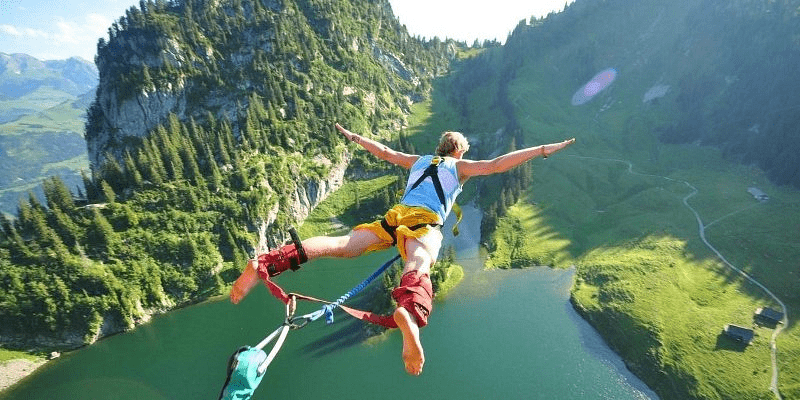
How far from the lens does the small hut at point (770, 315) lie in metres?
56.8

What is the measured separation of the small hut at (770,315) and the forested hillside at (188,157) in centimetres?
8873

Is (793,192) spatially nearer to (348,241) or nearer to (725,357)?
(725,357)

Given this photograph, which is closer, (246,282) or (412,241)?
(246,282)

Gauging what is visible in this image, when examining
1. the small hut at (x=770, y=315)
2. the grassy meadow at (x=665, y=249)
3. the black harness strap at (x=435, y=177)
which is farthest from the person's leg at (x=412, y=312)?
the small hut at (x=770, y=315)

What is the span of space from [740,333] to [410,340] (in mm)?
67466

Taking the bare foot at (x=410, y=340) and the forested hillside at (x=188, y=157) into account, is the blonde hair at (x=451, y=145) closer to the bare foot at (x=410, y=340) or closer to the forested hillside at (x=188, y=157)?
the bare foot at (x=410, y=340)

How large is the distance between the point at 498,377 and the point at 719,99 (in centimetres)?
15149

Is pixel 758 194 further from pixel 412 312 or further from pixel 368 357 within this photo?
pixel 412 312

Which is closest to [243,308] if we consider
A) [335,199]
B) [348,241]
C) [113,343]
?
[113,343]

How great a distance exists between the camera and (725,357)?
5200 cm

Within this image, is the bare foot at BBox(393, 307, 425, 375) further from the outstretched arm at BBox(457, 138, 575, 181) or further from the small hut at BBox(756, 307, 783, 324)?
the small hut at BBox(756, 307, 783, 324)

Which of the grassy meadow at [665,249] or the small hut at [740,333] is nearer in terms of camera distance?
the grassy meadow at [665,249]

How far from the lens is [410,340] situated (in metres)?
5.93

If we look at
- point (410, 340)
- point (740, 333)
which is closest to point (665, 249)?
point (740, 333)
